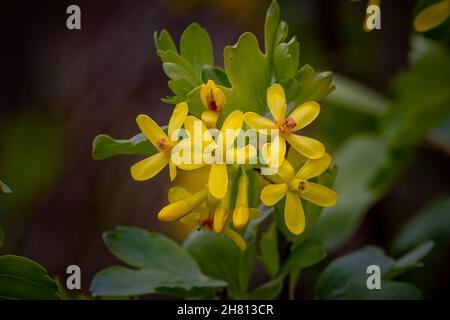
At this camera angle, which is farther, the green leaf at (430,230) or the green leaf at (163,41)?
the green leaf at (430,230)

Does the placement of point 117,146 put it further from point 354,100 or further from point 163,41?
point 354,100

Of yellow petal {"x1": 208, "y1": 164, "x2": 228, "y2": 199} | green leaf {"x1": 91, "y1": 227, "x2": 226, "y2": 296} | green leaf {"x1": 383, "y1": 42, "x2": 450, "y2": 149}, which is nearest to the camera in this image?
yellow petal {"x1": 208, "y1": 164, "x2": 228, "y2": 199}

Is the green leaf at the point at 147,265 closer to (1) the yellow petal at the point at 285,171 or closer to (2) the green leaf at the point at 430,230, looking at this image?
(1) the yellow petal at the point at 285,171

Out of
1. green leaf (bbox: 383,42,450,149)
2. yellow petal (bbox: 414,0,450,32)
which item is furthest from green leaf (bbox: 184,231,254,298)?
green leaf (bbox: 383,42,450,149)

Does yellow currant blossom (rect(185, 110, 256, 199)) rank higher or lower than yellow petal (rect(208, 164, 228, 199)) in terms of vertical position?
higher

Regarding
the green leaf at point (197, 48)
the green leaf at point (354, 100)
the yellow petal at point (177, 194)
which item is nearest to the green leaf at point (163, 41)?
the green leaf at point (197, 48)

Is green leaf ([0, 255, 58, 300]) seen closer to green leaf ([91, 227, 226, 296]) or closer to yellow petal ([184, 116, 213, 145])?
green leaf ([91, 227, 226, 296])

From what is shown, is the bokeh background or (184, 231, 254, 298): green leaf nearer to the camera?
(184, 231, 254, 298): green leaf
